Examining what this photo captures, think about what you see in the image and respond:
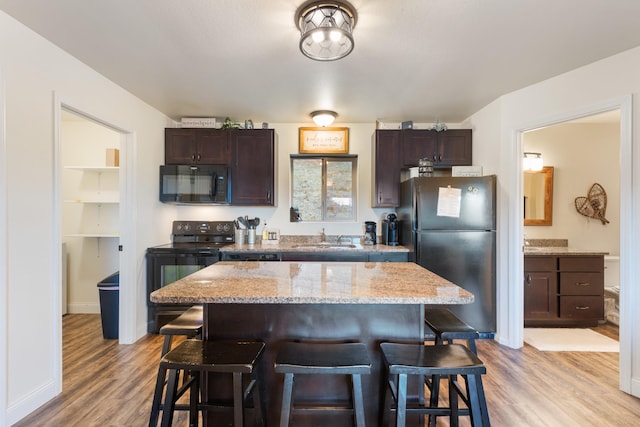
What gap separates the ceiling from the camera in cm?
176

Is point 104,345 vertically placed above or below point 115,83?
below

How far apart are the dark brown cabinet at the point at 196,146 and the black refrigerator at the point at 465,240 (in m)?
2.48

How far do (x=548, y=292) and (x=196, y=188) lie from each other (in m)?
4.26

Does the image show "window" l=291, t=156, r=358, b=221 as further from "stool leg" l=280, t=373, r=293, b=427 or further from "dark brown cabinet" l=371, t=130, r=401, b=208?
"stool leg" l=280, t=373, r=293, b=427

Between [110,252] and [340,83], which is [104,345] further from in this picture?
[340,83]

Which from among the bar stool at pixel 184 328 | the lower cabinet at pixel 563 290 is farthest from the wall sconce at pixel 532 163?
the bar stool at pixel 184 328

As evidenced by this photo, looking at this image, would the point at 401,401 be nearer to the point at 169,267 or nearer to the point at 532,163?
the point at 169,267

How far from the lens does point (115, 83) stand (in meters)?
2.80

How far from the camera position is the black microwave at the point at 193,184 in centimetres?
358

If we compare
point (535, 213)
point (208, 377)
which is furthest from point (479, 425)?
point (535, 213)

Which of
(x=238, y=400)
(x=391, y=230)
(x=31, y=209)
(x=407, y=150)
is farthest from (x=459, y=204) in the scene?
(x=31, y=209)

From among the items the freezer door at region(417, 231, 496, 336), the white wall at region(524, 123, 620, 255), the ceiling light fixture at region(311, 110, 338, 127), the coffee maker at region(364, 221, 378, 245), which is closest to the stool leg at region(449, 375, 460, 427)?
the freezer door at region(417, 231, 496, 336)

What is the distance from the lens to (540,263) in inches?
136

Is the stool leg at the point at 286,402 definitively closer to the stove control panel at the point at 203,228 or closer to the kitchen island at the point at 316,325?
the kitchen island at the point at 316,325
